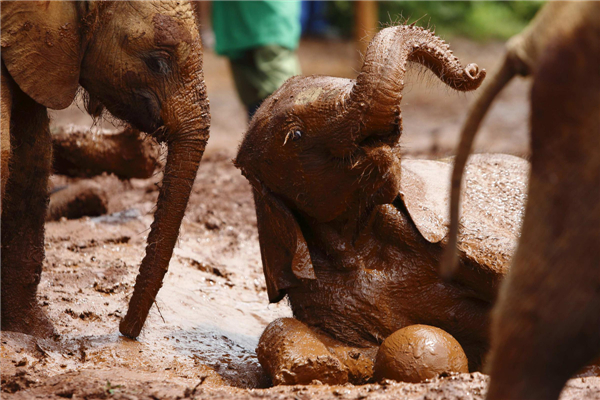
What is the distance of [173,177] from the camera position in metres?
3.63

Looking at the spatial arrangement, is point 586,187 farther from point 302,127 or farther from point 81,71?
point 81,71

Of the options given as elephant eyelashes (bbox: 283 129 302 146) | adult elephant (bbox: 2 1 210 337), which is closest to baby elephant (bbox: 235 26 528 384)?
elephant eyelashes (bbox: 283 129 302 146)

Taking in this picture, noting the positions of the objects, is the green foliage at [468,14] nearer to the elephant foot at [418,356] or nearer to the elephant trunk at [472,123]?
the elephant foot at [418,356]

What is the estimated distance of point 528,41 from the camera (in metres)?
1.88

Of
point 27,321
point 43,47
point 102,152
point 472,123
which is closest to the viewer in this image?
point 472,123

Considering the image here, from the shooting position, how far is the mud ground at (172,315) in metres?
2.88

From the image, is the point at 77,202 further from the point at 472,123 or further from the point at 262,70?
the point at 472,123

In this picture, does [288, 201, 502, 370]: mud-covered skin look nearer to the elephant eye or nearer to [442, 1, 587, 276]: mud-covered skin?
the elephant eye

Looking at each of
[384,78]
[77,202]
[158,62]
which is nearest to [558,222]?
[384,78]

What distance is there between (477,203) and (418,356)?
976mm

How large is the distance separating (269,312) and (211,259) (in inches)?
34.3

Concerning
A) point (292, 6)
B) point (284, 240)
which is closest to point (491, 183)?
point (284, 240)

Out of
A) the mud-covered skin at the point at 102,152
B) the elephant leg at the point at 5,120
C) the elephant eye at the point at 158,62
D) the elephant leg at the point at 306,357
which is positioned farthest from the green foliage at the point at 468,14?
the elephant leg at the point at 306,357

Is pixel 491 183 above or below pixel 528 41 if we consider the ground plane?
below
